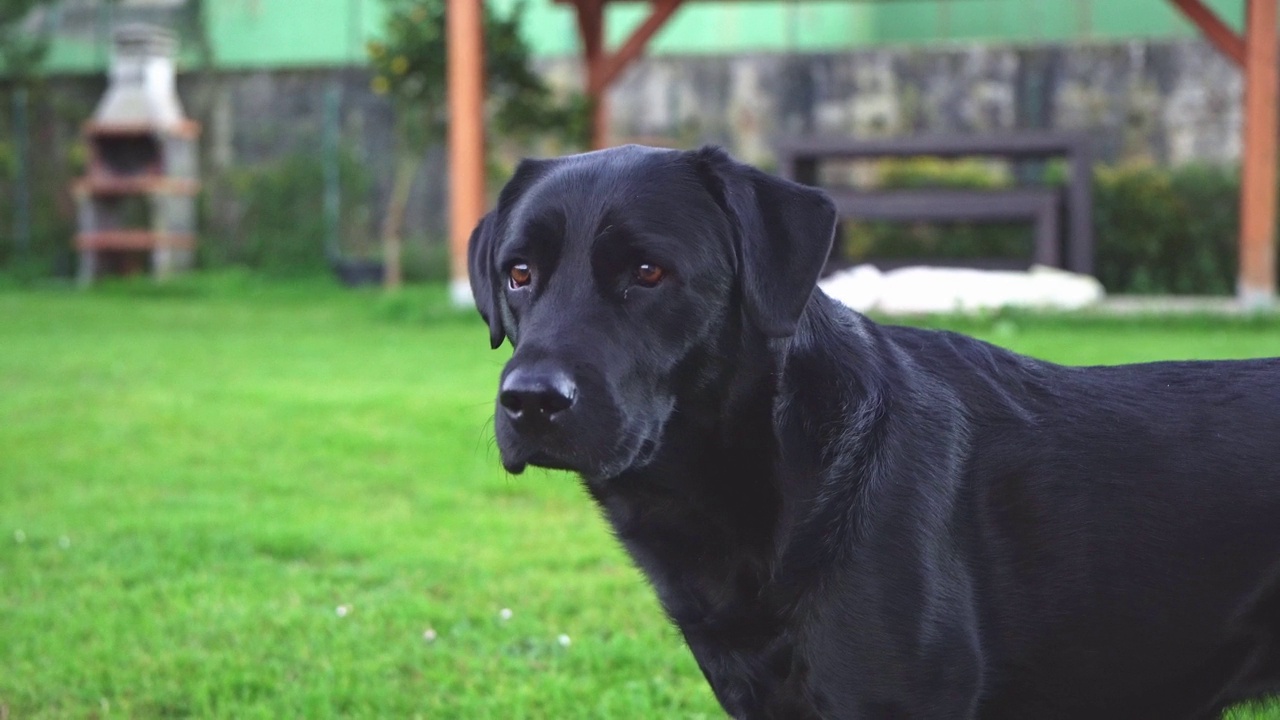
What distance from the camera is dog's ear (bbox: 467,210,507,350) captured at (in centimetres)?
247

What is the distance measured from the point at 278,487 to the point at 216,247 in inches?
469

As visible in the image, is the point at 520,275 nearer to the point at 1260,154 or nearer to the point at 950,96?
the point at 1260,154

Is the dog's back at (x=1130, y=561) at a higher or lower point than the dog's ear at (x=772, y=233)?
lower

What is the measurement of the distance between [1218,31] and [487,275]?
397 inches

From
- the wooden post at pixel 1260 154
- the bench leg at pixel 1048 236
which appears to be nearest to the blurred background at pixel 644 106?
the bench leg at pixel 1048 236

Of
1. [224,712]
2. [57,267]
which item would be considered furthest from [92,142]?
[224,712]

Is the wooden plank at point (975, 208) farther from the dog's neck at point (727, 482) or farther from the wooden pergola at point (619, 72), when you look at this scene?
the dog's neck at point (727, 482)

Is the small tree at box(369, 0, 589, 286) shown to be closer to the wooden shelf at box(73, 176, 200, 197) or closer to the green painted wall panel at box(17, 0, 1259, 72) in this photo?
the green painted wall panel at box(17, 0, 1259, 72)

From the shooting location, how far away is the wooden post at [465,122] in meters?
10.9

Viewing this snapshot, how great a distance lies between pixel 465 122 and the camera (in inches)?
432

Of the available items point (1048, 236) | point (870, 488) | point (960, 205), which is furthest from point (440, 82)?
point (870, 488)

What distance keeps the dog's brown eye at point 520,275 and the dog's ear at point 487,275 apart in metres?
0.11

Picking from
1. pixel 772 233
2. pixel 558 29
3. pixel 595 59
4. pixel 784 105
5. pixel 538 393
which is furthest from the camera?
pixel 558 29

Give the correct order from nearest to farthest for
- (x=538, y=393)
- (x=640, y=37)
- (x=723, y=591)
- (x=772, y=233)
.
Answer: (x=538, y=393), (x=723, y=591), (x=772, y=233), (x=640, y=37)
